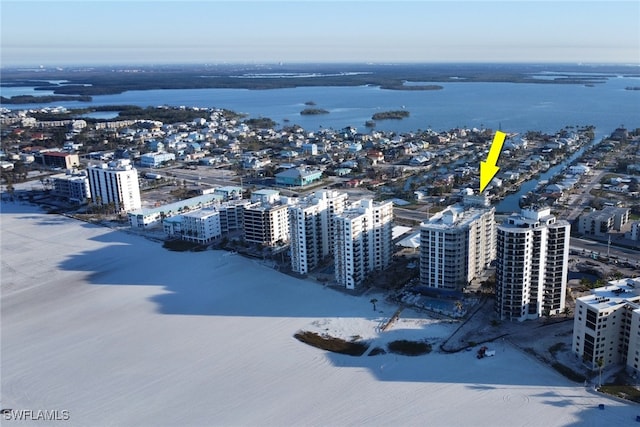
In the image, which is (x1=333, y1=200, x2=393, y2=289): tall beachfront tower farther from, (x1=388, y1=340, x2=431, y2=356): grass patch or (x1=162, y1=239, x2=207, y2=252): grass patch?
(x1=162, y1=239, x2=207, y2=252): grass patch

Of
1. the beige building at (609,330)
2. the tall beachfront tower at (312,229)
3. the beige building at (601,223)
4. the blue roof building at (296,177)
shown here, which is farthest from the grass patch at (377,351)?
the blue roof building at (296,177)

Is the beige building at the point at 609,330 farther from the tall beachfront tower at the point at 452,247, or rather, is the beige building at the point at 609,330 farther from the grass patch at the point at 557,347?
the tall beachfront tower at the point at 452,247

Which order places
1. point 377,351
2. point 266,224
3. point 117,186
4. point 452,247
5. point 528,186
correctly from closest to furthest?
point 377,351 → point 452,247 → point 266,224 → point 117,186 → point 528,186

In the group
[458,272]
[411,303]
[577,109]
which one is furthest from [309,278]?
[577,109]

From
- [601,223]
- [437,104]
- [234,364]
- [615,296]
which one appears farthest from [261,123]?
[615,296]

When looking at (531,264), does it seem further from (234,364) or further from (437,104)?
(437,104)

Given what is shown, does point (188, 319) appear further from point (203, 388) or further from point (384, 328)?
point (384, 328)

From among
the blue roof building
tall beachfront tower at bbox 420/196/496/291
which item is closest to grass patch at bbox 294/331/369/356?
tall beachfront tower at bbox 420/196/496/291
